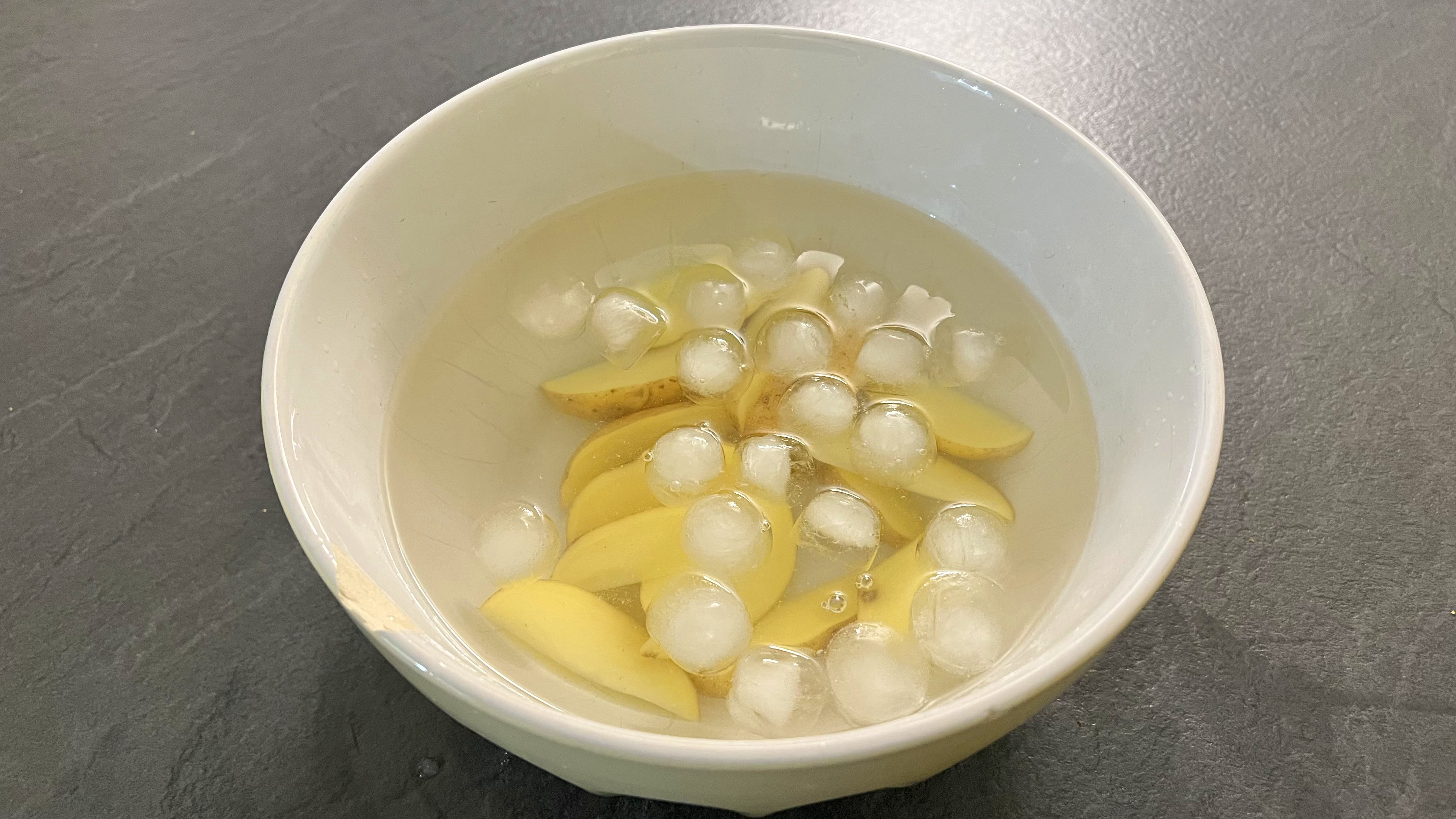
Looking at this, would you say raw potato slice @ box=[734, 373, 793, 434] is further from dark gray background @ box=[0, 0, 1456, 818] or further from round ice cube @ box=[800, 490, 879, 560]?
dark gray background @ box=[0, 0, 1456, 818]

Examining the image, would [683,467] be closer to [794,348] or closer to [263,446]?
[794,348]

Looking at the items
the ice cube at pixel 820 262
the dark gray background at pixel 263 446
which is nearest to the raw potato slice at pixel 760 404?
the ice cube at pixel 820 262

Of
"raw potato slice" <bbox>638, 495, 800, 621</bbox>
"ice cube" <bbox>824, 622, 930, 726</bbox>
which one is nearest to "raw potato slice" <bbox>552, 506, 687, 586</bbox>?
"raw potato slice" <bbox>638, 495, 800, 621</bbox>

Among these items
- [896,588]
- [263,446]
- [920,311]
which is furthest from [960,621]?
[263,446]

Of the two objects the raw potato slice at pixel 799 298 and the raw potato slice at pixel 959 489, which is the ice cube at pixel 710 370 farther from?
the raw potato slice at pixel 959 489

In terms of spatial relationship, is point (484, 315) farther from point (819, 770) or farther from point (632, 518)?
point (819, 770)

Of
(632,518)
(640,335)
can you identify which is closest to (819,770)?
(632,518)
